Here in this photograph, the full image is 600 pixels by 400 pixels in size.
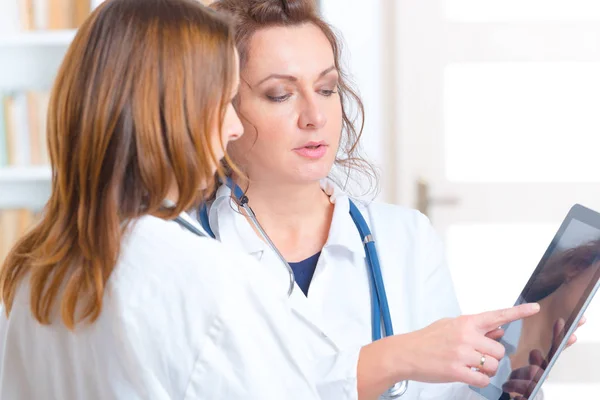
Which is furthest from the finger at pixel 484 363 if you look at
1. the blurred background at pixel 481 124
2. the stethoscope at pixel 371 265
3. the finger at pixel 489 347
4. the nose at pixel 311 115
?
the blurred background at pixel 481 124

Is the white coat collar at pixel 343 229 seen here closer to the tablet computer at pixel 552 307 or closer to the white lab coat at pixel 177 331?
the tablet computer at pixel 552 307

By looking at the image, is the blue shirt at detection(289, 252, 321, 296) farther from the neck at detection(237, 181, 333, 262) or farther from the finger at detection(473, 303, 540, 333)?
the finger at detection(473, 303, 540, 333)

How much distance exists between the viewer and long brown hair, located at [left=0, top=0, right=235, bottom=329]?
0.96 m

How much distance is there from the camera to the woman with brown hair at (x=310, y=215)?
60.2 inches

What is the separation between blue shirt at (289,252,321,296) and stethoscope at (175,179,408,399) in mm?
A: 29

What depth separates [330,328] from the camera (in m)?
1.51

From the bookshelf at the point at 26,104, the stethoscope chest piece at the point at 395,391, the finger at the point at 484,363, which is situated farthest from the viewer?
the bookshelf at the point at 26,104

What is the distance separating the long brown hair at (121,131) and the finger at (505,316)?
47cm

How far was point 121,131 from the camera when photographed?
961 millimetres

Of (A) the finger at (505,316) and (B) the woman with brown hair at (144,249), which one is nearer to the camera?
(B) the woman with brown hair at (144,249)

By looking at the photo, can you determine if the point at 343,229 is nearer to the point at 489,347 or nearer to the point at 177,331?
the point at 489,347

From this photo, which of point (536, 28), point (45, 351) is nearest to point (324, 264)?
point (45, 351)

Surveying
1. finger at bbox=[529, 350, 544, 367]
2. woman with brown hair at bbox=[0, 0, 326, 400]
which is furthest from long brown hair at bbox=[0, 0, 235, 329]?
finger at bbox=[529, 350, 544, 367]

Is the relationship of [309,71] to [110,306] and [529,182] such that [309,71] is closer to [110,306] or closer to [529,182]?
[110,306]
